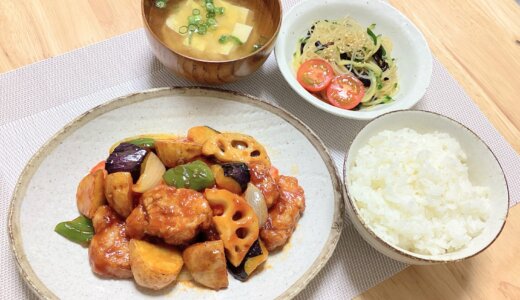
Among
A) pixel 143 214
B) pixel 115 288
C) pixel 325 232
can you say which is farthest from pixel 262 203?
pixel 115 288

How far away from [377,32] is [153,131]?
47.9 inches

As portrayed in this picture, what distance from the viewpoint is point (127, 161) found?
166 centimetres

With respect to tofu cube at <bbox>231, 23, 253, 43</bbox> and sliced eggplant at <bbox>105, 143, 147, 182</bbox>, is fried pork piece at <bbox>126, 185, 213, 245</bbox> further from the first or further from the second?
tofu cube at <bbox>231, 23, 253, 43</bbox>

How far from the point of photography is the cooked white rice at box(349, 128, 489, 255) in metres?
1.67

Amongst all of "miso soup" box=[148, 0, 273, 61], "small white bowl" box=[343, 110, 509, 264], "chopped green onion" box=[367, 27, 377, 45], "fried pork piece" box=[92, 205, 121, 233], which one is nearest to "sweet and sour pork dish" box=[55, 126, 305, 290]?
"fried pork piece" box=[92, 205, 121, 233]

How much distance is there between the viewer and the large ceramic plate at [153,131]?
62.1 inches

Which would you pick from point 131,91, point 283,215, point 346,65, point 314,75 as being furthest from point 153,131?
point 346,65

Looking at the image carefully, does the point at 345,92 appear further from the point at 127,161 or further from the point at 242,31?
the point at 127,161

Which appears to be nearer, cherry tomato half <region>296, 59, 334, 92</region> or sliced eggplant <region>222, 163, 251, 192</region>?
sliced eggplant <region>222, 163, 251, 192</region>

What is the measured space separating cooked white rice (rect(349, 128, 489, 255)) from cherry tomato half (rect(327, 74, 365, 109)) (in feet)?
0.98

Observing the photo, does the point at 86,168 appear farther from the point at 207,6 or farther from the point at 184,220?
the point at 207,6

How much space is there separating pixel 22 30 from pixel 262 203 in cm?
144

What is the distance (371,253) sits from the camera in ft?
6.10

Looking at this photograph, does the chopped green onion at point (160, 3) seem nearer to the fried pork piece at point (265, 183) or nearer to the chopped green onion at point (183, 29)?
the chopped green onion at point (183, 29)
